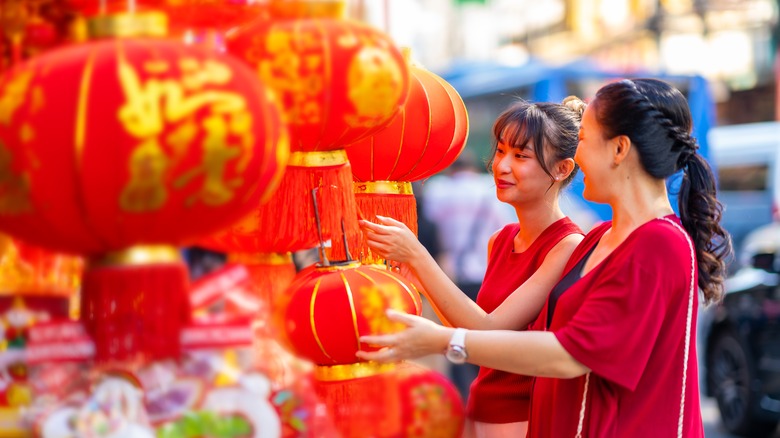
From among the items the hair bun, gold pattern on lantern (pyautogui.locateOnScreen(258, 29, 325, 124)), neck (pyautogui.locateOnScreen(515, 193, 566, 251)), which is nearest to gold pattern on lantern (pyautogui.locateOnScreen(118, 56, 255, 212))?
gold pattern on lantern (pyautogui.locateOnScreen(258, 29, 325, 124))

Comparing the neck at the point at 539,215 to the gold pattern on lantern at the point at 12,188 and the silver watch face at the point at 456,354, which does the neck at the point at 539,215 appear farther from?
the gold pattern on lantern at the point at 12,188

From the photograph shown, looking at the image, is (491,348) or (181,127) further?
(491,348)

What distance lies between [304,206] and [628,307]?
65 cm

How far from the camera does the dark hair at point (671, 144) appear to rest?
2.09 m

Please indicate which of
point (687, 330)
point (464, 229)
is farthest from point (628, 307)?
point (464, 229)

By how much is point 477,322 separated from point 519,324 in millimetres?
103

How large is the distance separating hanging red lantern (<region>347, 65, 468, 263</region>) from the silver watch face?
0.32m

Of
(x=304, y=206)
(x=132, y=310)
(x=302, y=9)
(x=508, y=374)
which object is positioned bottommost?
(x=508, y=374)

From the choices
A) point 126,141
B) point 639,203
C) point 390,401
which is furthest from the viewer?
point 639,203

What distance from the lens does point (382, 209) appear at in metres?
2.37

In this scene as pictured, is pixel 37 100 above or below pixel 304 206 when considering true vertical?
above

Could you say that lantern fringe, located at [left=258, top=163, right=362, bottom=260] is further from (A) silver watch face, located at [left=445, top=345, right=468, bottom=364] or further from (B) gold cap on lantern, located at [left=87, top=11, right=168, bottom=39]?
(B) gold cap on lantern, located at [left=87, top=11, right=168, bottom=39]

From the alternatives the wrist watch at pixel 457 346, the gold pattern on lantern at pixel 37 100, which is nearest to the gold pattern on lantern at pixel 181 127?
the gold pattern on lantern at pixel 37 100

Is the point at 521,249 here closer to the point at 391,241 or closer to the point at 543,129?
the point at 543,129
